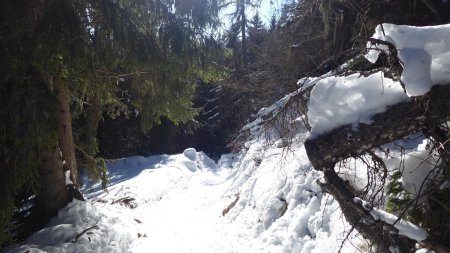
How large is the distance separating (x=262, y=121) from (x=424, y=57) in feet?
16.3

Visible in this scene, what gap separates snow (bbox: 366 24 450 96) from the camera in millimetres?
2436

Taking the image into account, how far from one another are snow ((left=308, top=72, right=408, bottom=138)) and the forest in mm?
11

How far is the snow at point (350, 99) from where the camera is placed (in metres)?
2.86

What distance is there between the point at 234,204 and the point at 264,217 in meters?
2.35

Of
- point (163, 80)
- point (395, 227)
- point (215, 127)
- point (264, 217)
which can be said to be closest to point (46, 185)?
point (163, 80)

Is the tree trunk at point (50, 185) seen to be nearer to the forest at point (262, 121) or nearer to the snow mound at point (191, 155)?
the forest at point (262, 121)

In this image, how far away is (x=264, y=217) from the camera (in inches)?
285

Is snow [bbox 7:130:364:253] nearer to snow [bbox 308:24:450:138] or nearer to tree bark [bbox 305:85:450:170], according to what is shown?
tree bark [bbox 305:85:450:170]

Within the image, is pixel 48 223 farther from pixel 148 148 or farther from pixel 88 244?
pixel 148 148

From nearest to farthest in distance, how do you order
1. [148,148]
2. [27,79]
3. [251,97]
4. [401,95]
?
[401,95], [27,79], [251,97], [148,148]

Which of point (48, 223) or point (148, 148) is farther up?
point (48, 223)

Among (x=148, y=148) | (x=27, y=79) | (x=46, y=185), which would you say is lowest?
(x=148, y=148)

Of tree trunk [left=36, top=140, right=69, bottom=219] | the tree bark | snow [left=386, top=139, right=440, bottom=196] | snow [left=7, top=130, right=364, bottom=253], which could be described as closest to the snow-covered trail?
snow [left=7, top=130, right=364, bottom=253]

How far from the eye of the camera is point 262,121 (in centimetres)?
740
